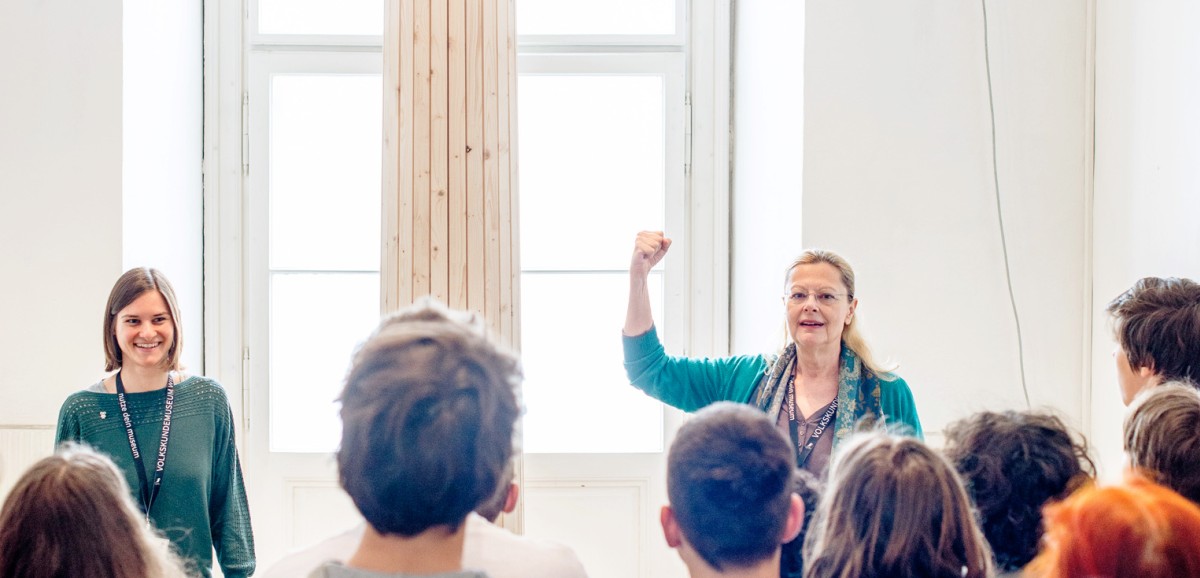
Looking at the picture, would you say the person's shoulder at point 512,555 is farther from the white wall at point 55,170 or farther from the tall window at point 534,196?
the tall window at point 534,196

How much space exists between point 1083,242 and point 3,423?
3.35 meters

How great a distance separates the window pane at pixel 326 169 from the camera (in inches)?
144

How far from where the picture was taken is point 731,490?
1267mm

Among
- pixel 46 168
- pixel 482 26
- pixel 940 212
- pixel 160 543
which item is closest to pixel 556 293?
pixel 482 26

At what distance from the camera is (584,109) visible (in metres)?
3.72

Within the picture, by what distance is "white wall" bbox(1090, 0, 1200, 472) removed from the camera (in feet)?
8.29

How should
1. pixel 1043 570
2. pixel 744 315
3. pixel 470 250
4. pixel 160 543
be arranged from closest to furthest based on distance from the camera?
pixel 1043 570 < pixel 160 543 < pixel 470 250 < pixel 744 315

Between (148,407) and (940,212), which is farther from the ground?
(940,212)

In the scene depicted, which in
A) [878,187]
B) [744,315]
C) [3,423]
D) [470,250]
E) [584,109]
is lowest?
[3,423]

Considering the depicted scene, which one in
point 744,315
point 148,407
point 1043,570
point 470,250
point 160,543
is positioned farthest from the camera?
point 744,315

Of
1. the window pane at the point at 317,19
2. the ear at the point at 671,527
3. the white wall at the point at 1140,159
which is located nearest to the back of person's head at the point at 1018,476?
the ear at the point at 671,527

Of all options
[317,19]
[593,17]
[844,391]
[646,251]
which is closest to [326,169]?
[317,19]

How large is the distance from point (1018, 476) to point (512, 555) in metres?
0.77

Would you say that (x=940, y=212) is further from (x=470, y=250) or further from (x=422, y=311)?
(x=422, y=311)
